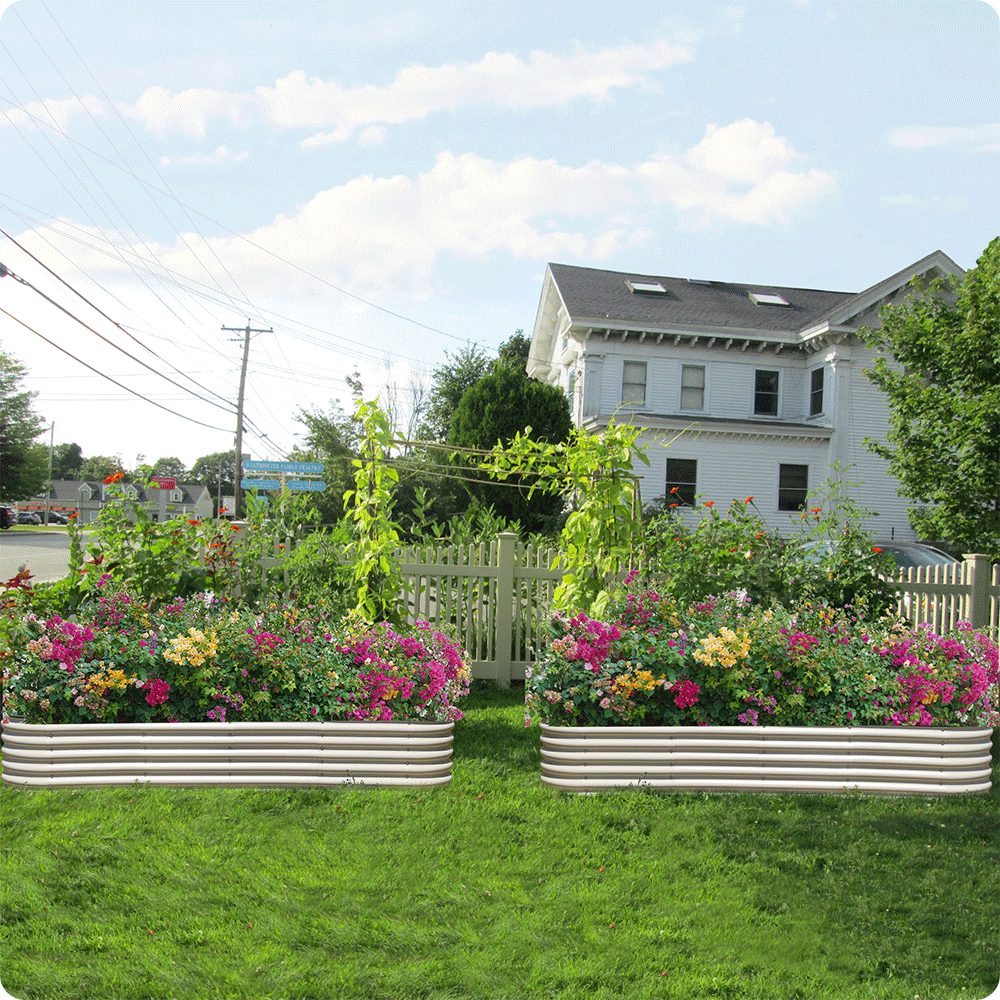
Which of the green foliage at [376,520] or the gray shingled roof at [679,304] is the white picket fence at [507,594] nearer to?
the green foliage at [376,520]

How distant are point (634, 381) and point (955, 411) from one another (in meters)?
12.2

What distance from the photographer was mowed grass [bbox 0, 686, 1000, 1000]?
8.79 feet

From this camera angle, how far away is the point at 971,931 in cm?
306

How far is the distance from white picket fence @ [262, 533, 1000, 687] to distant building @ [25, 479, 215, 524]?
51.0 inches

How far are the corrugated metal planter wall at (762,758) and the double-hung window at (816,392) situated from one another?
60.0 feet

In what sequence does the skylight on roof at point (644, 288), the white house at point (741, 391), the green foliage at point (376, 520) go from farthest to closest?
1. the skylight on roof at point (644, 288)
2. the white house at point (741, 391)
3. the green foliage at point (376, 520)

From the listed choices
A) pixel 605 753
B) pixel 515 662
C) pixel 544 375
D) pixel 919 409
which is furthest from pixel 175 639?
pixel 544 375

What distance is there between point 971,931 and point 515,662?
15.3ft

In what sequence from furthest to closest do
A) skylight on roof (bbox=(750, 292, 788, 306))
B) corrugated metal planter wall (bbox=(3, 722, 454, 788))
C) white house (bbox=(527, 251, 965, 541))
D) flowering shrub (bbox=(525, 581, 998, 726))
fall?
1. skylight on roof (bbox=(750, 292, 788, 306))
2. white house (bbox=(527, 251, 965, 541))
3. flowering shrub (bbox=(525, 581, 998, 726))
4. corrugated metal planter wall (bbox=(3, 722, 454, 788))

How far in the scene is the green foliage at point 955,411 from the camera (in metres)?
9.02

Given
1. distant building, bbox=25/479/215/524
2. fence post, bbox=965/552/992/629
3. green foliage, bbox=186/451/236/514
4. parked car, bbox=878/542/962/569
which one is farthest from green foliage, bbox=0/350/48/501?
green foliage, bbox=186/451/236/514

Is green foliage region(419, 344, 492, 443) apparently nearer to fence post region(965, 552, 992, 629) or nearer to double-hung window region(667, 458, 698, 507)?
double-hung window region(667, 458, 698, 507)

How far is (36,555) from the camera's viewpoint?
983 inches

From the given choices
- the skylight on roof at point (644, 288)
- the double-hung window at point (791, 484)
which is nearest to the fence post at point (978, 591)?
the double-hung window at point (791, 484)
